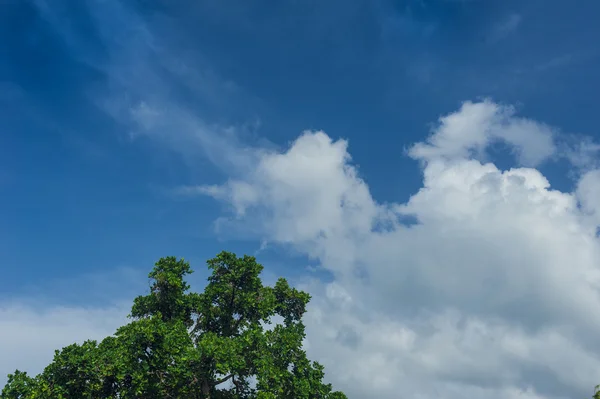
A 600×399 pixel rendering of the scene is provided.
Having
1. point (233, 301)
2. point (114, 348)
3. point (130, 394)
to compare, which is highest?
point (233, 301)

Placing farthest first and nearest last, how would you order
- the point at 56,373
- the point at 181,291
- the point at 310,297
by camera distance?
1. the point at 310,297
2. the point at 181,291
3. the point at 56,373

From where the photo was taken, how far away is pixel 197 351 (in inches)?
1157

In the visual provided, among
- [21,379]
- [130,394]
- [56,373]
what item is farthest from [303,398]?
[21,379]

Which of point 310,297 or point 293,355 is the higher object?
point 310,297

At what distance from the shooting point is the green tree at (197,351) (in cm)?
2841

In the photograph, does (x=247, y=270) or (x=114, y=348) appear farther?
(x=247, y=270)

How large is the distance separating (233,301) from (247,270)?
8.32 ft

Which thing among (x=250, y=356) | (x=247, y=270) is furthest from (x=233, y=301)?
(x=250, y=356)

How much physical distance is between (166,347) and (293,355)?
8.82m

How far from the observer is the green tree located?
28406mm

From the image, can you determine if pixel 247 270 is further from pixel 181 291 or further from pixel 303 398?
pixel 303 398

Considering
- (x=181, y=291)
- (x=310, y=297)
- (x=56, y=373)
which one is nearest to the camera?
(x=56, y=373)

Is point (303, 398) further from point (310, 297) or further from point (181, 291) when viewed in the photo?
point (181, 291)

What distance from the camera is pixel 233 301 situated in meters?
35.7
